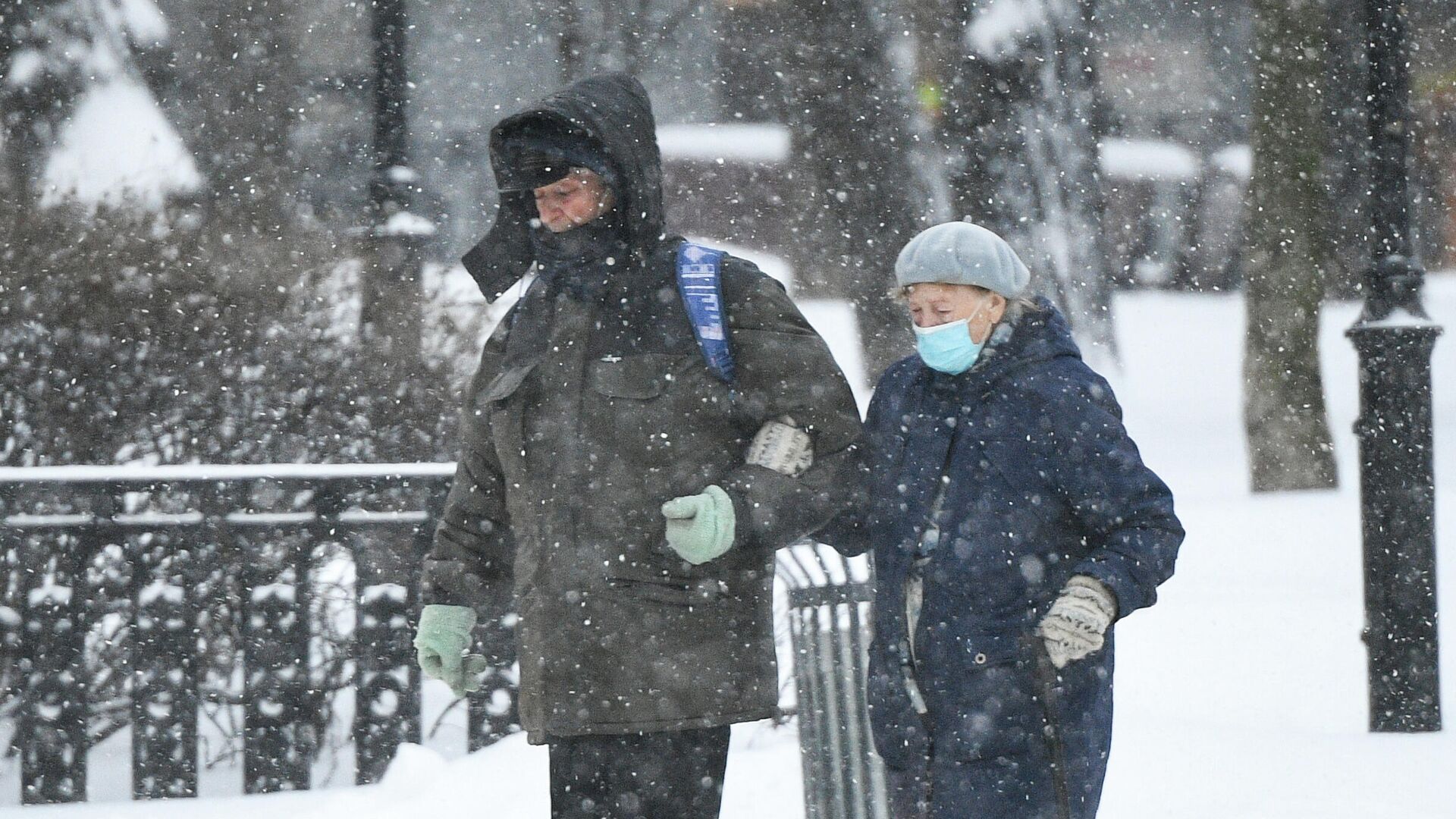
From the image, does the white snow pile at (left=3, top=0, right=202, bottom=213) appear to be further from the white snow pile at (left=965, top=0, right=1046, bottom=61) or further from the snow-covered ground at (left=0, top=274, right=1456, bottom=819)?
the white snow pile at (left=965, top=0, right=1046, bottom=61)

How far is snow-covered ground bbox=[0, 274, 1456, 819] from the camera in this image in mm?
4969

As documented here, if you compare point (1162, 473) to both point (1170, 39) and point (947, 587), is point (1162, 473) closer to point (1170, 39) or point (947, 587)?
point (1170, 39)

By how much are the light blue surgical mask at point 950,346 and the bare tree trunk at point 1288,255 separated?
1068 cm

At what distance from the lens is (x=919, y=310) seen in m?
2.89

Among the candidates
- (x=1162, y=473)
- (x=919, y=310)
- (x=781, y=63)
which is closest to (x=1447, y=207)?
(x=1162, y=473)

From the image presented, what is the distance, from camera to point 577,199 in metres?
2.88

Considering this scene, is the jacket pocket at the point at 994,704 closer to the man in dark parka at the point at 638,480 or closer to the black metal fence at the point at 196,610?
the man in dark parka at the point at 638,480

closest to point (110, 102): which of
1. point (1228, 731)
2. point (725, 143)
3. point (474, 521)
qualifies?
point (725, 143)

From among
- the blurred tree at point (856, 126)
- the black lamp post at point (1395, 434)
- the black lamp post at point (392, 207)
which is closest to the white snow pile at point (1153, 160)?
the blurred tree at point (856, 126)

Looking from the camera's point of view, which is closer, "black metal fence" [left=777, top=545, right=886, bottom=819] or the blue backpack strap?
the blue backpack strap

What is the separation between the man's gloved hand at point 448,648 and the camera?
121 inches

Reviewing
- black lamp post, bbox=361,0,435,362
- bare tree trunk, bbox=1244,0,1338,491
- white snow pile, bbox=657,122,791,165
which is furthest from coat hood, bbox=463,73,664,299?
white snow pile, bbox=657,122,791,165

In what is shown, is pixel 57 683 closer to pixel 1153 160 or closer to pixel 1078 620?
pixel 1078 620

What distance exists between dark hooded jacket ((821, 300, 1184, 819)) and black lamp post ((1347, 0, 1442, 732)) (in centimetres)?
328
